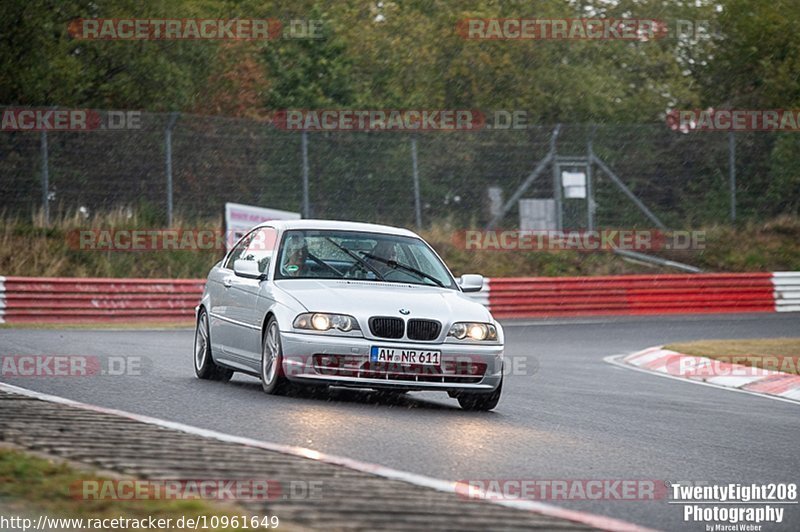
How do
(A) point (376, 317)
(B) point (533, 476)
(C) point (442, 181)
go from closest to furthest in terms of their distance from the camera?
(B) point (533, 476) → (A) point (376, 317) → (C) point (442, 181)

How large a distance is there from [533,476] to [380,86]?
3730 cm

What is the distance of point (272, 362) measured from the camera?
1109 centimetres

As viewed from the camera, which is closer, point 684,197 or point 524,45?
point 684,197

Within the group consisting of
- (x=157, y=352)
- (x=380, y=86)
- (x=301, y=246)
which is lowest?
(x=157, y=352)

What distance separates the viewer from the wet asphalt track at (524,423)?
783 centimetres

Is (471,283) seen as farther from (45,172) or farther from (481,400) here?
(45,172)

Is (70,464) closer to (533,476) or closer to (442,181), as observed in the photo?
(533,476)

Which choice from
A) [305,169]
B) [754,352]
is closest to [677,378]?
[754,352]

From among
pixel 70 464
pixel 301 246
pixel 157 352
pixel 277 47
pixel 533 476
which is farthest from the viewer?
pixel 277 47

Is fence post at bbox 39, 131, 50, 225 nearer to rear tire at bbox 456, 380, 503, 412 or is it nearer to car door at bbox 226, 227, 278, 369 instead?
car door at bbox 226, 227, 278, 369

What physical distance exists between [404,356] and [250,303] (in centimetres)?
170

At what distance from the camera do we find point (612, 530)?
564cm

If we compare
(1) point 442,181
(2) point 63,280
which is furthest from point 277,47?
(2) point 63,280

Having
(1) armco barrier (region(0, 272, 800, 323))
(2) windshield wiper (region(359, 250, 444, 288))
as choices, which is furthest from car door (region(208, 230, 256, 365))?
(1) armco barrier (region(0, 272, 800, 323))
